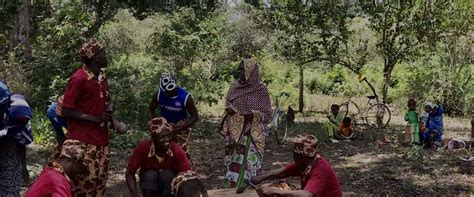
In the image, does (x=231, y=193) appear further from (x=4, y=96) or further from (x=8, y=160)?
(x=4, y=96)

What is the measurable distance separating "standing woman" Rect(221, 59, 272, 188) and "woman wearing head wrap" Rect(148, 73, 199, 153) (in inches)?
33.9

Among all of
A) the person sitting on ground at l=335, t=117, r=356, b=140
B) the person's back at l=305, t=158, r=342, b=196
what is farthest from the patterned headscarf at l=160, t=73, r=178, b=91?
the person sitting on ground at l=335, t=117, r=356, b=140

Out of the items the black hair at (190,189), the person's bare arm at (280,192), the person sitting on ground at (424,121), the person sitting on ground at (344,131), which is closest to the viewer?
the person's bare arm at (280,192)

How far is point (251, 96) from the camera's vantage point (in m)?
5.57

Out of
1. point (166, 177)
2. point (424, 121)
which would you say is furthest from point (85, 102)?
point (424, 121)

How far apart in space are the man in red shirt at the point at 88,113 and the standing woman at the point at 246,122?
6.34 ft

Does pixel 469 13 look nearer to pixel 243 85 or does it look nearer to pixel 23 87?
pixel 243 85

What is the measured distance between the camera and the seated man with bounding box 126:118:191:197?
12.3ft

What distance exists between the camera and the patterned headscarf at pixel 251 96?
18.3 feet

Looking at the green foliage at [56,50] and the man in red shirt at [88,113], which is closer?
the man in red shirt at [88,113]

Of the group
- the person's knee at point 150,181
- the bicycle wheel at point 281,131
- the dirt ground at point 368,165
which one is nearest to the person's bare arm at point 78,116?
the person's knee at point 150,181

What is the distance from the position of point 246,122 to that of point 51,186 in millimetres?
3042

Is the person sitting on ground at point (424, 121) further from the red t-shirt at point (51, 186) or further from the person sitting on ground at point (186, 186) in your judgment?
the red t-shirt at point (51, 186)

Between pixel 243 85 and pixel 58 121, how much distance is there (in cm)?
195
